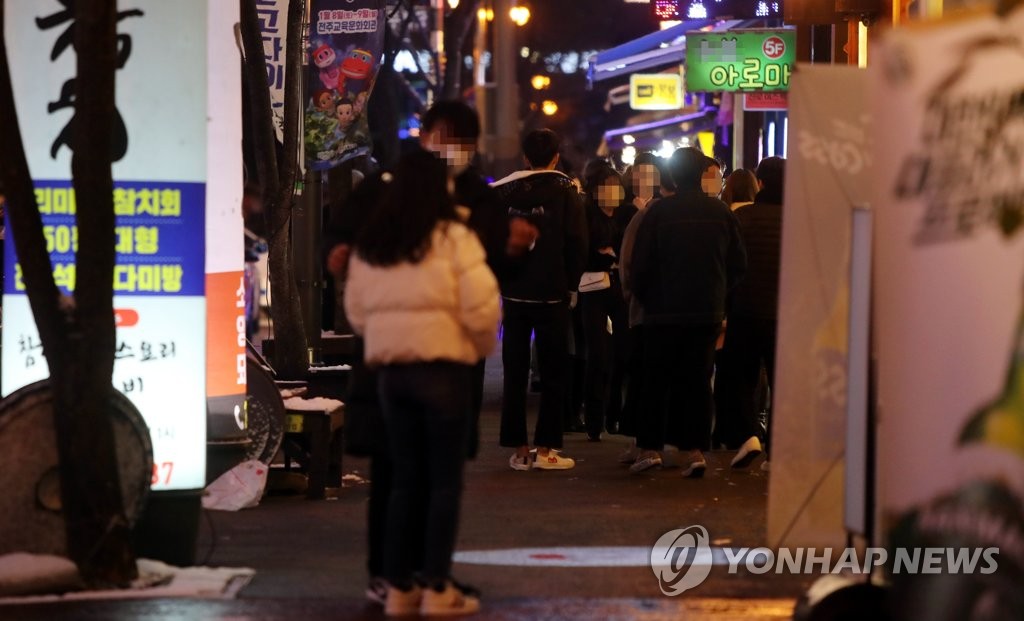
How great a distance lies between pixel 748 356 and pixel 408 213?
5.34 m

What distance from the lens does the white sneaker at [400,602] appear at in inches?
252

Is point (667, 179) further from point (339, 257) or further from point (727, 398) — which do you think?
point (339, 257)

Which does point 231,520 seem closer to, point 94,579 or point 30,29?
point 94,579

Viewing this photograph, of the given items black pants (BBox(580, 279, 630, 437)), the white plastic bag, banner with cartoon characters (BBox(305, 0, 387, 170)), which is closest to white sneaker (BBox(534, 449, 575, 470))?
black pants (BBox(580, 279, 630, 437))

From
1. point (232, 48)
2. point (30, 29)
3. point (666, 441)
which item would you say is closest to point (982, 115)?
point (30, 29)

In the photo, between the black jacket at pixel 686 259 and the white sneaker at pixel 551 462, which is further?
the white sneaker at pixel 551 462

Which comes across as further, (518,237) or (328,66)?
(328,66)

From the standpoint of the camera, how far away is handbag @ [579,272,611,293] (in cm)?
1255

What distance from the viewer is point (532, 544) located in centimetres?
816

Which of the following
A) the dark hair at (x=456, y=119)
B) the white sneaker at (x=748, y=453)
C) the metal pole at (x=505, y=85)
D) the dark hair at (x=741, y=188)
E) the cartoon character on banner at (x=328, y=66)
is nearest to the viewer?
the dark hair at (x=456, y=119)

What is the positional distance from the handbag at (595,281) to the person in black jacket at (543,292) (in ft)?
5.03

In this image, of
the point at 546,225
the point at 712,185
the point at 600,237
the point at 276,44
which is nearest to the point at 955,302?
the point at 546,225

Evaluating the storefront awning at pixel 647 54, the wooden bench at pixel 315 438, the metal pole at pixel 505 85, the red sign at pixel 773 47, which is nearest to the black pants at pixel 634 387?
the wooden bench at pixel 315 438

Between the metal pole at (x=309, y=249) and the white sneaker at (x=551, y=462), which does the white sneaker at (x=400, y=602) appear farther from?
the metal pole at (x=309, y=249)
